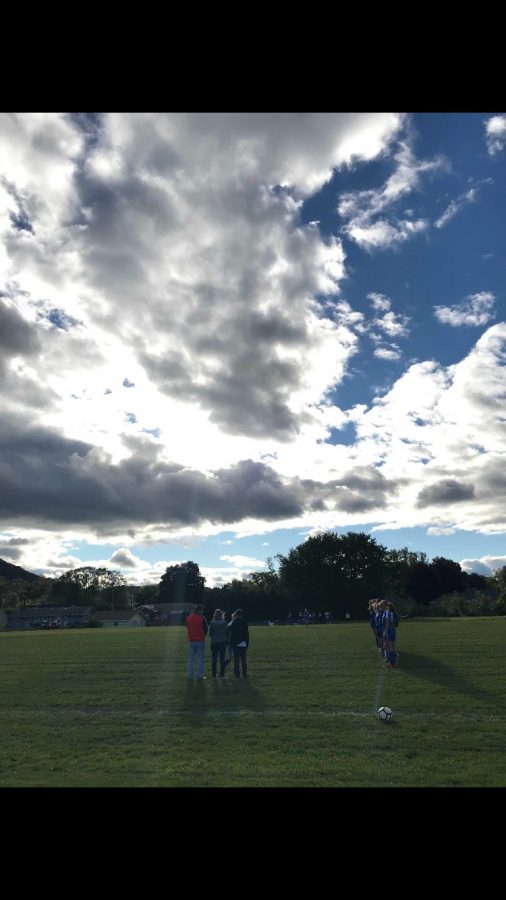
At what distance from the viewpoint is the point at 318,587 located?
9556 centimetres

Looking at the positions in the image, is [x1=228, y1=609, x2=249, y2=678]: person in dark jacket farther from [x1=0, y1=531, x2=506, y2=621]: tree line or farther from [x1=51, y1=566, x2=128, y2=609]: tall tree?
[x1=51, y1=566, x2=128, y2=609]: tall tree

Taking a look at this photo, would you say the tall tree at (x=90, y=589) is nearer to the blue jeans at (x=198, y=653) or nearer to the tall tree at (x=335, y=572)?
the tall tree at (x=335, y=572)

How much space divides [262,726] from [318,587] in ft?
286

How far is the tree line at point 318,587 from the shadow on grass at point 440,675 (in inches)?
1978

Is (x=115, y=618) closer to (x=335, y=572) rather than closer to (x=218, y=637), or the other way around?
(x=335, y=572)

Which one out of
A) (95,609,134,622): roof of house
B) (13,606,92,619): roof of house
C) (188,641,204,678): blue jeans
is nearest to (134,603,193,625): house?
(95,609,134,622): roof of house

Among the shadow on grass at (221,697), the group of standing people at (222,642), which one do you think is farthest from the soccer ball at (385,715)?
the group of standing people at (222,642)

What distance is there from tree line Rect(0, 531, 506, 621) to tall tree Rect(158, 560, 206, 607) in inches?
7.8

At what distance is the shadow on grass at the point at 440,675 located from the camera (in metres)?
13.2

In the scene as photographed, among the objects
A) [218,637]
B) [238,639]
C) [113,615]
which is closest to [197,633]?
[218,637]

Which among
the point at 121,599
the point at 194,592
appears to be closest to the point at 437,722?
the point at 194,592

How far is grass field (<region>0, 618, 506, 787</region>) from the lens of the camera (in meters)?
7.70
